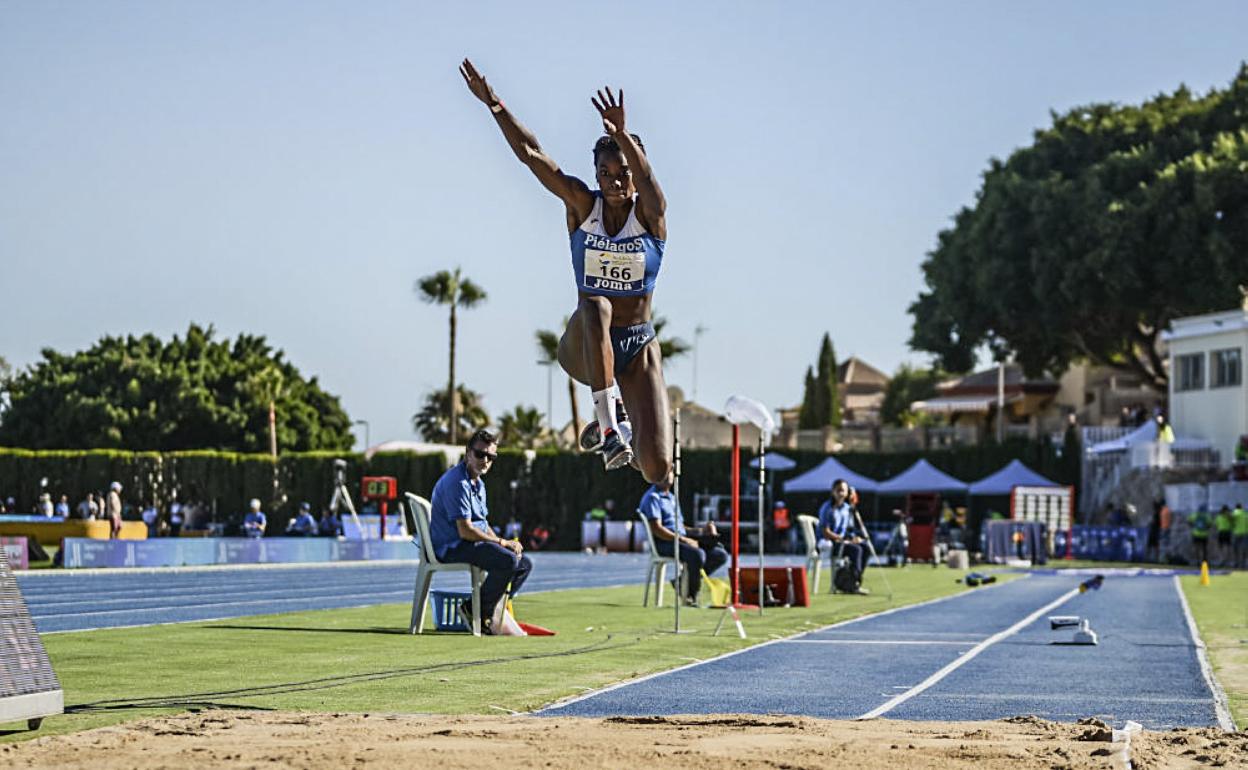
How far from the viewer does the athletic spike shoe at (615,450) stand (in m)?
8.45

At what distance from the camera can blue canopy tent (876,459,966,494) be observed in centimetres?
4666

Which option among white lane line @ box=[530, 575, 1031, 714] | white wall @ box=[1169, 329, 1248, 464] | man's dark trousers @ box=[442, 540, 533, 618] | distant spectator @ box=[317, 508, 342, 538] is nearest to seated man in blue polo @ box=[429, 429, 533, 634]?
man's dark trousers @ box=[442, 540, 533, 618]

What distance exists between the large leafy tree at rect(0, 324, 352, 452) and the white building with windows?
4112cm

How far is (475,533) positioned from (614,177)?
236 inches

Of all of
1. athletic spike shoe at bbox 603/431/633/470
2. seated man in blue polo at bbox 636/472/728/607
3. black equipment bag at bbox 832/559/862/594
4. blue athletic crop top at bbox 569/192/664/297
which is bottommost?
black equipment bag at bbox 832/559/862/594

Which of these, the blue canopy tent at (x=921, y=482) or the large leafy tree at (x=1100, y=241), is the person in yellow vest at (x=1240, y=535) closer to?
the blue canopy tent at (x=921, y=482)

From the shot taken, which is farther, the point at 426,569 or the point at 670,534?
the point at 670,534

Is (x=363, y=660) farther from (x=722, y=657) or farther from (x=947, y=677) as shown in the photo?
(x=947, y=677)

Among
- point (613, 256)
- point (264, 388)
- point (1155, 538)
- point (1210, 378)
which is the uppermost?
point (264, 388)

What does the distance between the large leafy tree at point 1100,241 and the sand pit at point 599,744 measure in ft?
156

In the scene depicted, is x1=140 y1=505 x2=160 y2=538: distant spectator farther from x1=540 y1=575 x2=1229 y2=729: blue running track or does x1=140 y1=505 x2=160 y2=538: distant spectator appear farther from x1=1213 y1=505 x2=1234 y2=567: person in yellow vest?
x1=540 y1=575 x2=1229 y2=729: blue running track

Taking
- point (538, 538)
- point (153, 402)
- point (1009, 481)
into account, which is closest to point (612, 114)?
point (1009, 481)

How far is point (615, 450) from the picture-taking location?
27.7ft

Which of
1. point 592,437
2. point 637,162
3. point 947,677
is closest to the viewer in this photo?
point 637,162
